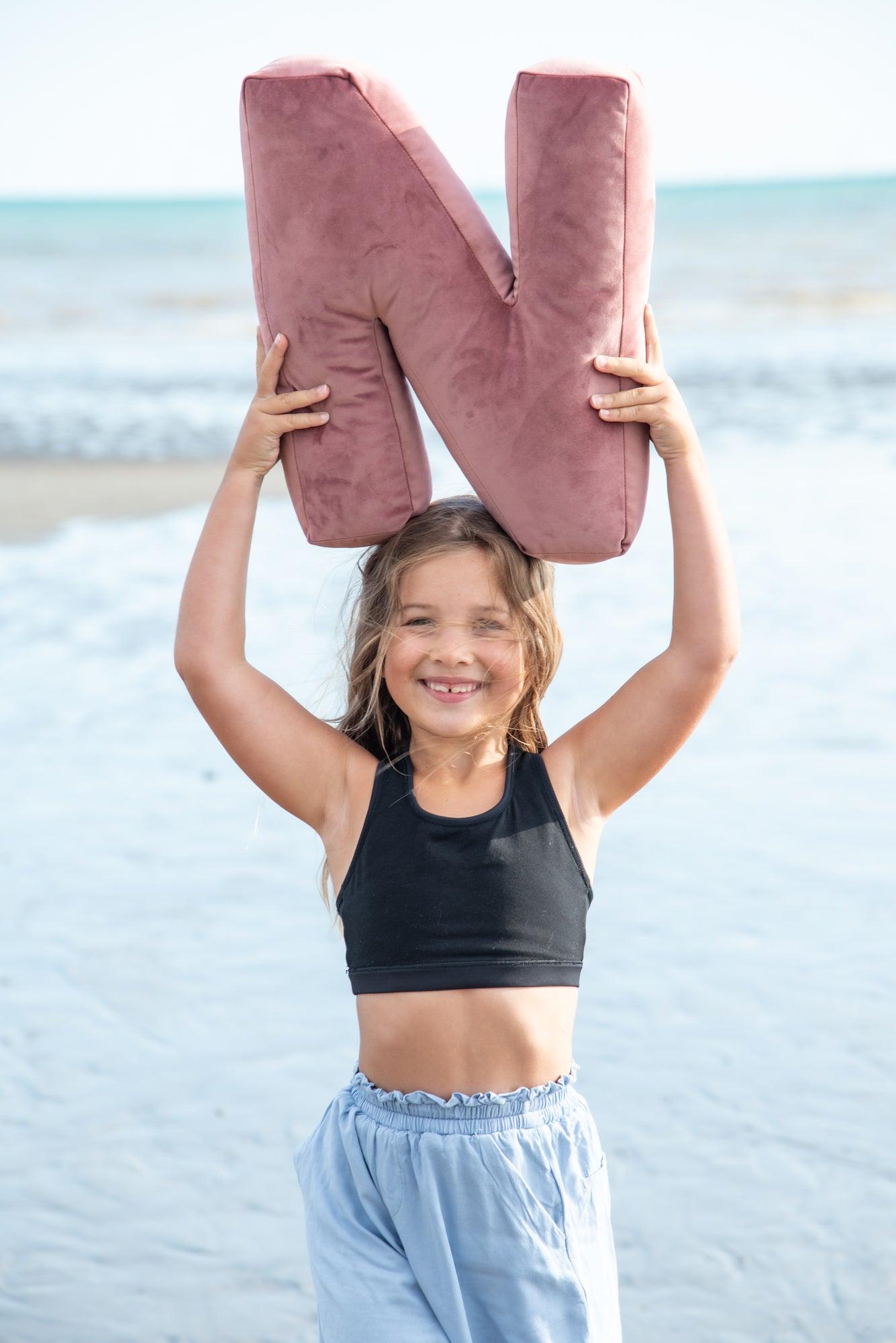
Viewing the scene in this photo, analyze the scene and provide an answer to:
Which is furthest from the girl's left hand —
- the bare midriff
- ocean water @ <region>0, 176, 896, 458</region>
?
ocean water @ <region>0, 176, 896, 458</region>

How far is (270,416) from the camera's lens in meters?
1.84

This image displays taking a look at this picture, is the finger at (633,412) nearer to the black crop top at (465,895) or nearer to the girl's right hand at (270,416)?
the girl's right hand at (270,416)

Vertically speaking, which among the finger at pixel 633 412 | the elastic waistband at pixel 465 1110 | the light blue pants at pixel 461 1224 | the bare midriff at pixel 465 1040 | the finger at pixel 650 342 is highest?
the finger at pixel 650 342

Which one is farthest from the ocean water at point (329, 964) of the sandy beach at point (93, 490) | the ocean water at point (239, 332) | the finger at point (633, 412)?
the ocean water at point (239, 332)

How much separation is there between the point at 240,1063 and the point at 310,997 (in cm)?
26

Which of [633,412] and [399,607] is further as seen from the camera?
[399,607]

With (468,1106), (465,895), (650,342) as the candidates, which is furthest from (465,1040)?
(650,342)

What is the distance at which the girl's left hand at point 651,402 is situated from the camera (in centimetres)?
174

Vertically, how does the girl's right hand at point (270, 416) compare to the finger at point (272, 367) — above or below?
below

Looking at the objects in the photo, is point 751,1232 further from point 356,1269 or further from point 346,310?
point 346,310

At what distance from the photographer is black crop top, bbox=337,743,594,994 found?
1.84 metres

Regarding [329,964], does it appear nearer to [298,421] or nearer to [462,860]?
[462,860]

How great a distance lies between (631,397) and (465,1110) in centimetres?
90

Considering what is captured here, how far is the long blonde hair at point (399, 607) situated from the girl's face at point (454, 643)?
0.05 ft
